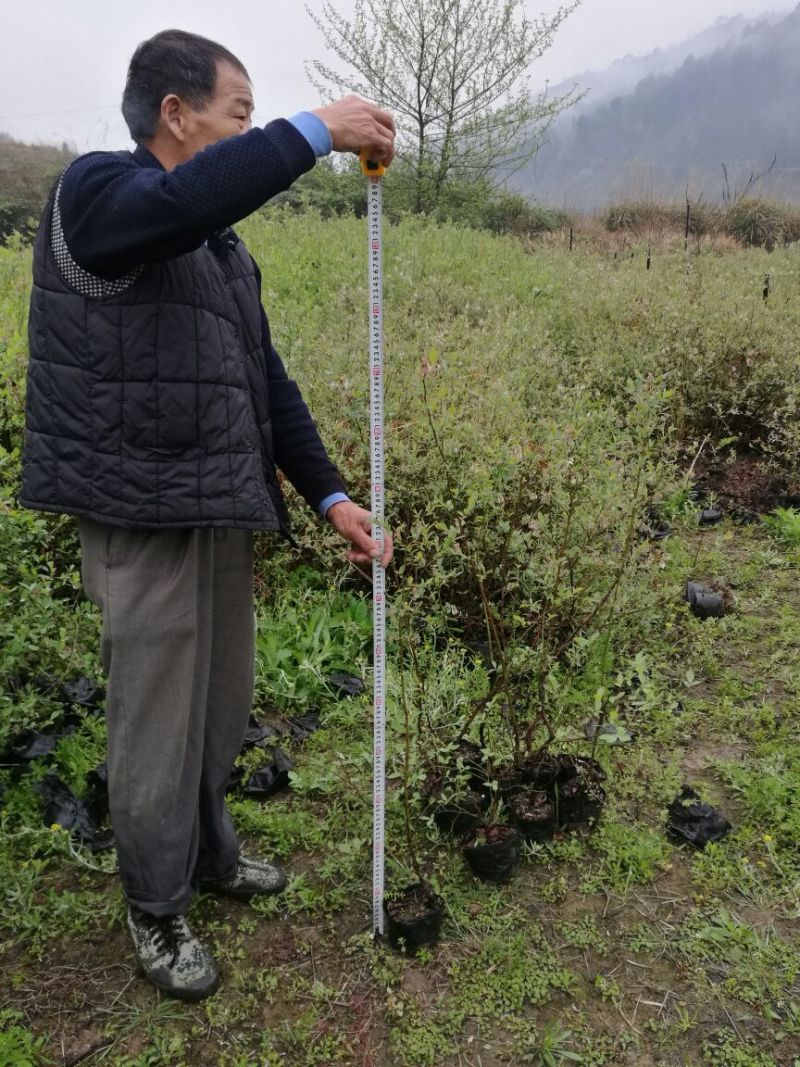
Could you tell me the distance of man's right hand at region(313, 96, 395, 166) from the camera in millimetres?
1459

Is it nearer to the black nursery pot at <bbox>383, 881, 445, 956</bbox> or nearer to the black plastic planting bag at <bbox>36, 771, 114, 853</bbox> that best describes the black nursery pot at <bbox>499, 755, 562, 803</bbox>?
the black nursery pot at <bbox>383, 881, 445, 956</bbox>

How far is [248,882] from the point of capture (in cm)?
220

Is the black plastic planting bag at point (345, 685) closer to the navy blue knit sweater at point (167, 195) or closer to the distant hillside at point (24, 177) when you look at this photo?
the navy blue knit sweater at point (167, 195)

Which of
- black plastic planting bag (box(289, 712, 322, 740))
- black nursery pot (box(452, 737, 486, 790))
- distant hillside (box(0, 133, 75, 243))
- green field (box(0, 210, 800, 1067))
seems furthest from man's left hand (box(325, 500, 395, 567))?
distant hillside (box(0, 133, 75, 243))

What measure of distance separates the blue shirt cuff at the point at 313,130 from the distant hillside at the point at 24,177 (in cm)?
1537

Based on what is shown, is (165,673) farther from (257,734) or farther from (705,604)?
(705,604)

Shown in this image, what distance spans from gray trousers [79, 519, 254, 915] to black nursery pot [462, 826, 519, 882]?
789 mm

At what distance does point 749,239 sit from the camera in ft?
57.6

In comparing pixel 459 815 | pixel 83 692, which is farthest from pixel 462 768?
pixel 83 692

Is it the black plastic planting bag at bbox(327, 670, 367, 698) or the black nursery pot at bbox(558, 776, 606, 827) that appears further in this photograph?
the black plastic planting bag at bbox(327, 670, 367, 698)

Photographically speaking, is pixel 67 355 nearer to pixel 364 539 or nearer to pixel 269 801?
pixel 364 539

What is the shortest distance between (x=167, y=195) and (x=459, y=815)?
1.89 meters

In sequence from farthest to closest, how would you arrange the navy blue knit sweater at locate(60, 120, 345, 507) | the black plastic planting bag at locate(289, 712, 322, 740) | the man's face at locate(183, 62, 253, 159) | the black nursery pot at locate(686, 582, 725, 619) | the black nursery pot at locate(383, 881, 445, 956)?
the black nursery pot at locate(686, 582, 725, 619), the black plastic planting bag at locate(289, 712, 322, 740), the black nursery pot at locate(383, 881, 445, 956), the man's face at locate(183, 62, 253, 159), the navy blue knit sweater at locate(60, 120, 345, 507)

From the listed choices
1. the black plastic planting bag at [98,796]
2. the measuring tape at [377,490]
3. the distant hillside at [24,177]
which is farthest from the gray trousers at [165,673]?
the distant hillside at [24,177]
